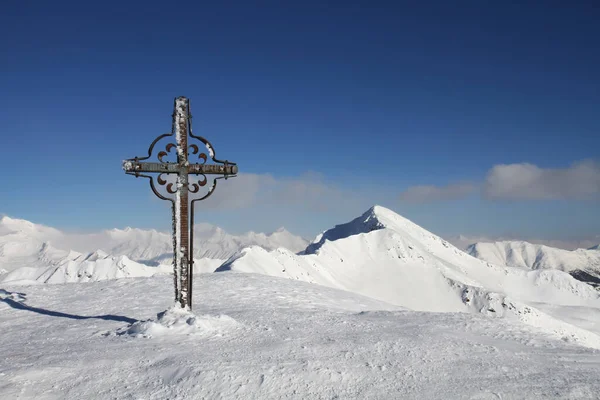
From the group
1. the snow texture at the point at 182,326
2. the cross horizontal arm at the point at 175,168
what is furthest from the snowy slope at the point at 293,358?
the cross horizontal arm at the point at 175,168

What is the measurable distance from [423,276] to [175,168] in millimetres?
126400

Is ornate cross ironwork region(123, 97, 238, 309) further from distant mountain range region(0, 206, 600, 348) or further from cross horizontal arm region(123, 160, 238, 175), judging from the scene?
distant mountain range region(0, 206, 600, 348)

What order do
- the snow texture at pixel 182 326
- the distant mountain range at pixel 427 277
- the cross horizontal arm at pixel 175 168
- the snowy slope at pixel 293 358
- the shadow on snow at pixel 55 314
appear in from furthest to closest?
the distant mountain range at pixel 427 277 → the shadow on snow at pixel 55 314 → the cross horizontal arm at pixel 175 168 → the snow texture at pixel 182 326 → the snowy slope at pixel 293 358

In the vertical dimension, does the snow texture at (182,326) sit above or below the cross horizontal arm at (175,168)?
below

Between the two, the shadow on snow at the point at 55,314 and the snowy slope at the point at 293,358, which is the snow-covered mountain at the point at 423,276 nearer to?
the shadow on snow at the point at 55,314

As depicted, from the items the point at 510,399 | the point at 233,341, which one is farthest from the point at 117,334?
the point at 510,399

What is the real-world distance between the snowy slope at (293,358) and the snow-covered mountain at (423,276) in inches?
2993

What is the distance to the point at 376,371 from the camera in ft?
23.9

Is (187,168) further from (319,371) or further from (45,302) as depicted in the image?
(45,302)

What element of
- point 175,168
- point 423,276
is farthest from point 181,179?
point 423,276

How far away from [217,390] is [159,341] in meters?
3.20

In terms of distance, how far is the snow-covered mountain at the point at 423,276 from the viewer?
317ft

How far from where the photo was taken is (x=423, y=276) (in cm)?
12862

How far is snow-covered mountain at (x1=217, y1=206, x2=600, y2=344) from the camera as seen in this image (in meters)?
96.6
